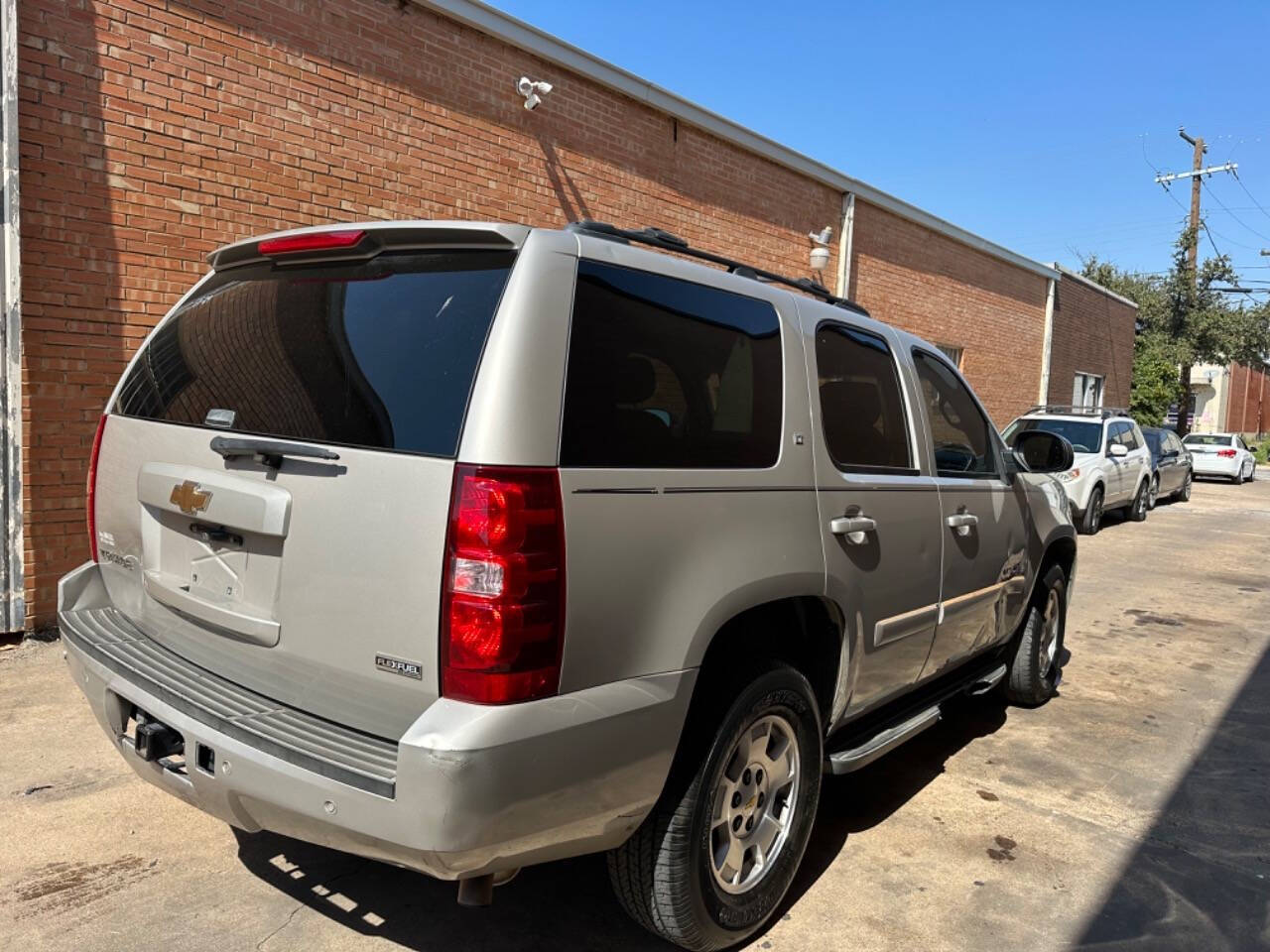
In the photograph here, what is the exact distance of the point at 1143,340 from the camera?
30.2 metres

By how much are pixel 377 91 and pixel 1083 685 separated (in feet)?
22.5

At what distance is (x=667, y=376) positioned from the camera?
2.63 meters

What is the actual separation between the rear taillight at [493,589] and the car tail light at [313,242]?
2.92ft

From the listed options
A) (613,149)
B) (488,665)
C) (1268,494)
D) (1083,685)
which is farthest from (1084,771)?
(1268,494)

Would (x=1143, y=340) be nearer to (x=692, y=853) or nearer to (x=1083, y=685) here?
(x=1083, y=685)

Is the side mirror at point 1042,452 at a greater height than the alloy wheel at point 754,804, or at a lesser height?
greater

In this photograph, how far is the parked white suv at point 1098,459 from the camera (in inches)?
506

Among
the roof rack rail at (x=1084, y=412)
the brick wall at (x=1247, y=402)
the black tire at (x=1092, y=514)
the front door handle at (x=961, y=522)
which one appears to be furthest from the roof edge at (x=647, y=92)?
the brick wall at (x=1247, y=402)

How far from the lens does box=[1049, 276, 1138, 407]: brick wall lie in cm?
2184

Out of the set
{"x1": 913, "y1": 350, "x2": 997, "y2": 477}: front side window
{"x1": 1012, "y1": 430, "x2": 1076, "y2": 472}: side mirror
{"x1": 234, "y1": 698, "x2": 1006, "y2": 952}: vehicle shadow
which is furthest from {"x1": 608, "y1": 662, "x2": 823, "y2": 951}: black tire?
{"x1": 1012, "y1": 430, "x2": 1076, "y2": 472}: side mirror

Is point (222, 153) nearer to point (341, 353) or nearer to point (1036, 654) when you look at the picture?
point (341, 353)

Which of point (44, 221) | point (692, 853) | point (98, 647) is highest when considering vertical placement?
point (44, 221)

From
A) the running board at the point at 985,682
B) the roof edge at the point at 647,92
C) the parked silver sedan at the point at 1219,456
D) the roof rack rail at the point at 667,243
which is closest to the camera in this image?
the roof rack rail at the point at 667,243

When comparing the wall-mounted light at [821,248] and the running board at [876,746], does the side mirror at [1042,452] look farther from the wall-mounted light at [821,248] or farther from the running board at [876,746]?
the wall-mounted light at [821,248]
